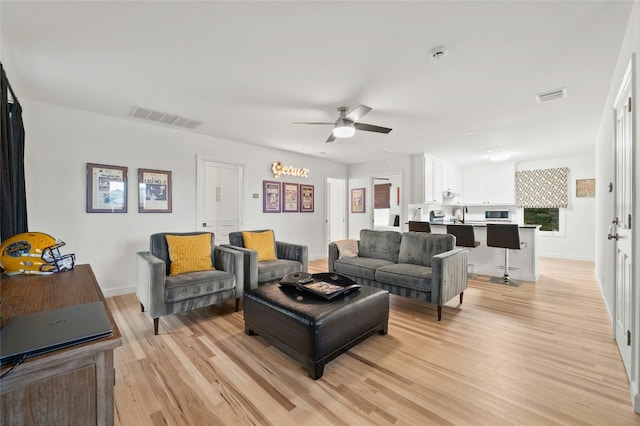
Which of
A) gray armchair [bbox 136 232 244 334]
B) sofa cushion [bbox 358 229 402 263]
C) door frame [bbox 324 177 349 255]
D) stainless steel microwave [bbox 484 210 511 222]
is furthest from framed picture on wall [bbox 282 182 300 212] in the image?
stainless steel microwave [bbox 484 210 511 222]

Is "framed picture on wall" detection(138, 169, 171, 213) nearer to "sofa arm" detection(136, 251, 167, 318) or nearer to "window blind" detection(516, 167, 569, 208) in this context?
"sofa arm" detection(136, 251, 167, 318)

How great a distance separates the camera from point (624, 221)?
212cm

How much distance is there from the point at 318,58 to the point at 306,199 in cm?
417

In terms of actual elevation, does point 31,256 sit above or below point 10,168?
below

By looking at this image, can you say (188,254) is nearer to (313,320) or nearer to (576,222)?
(313,320)

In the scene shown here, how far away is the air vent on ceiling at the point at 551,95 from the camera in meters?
2.97

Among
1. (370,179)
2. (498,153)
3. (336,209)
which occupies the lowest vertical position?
(336,209)

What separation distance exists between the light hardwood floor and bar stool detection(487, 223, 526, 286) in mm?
1315

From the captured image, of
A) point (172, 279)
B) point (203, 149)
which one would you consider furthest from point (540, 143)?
point (172, 279)

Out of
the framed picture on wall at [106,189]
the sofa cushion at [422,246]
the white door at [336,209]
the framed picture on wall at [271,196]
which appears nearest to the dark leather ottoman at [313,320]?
the sofa cushion at [422,246]

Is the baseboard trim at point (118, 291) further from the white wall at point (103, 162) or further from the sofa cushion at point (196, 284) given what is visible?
the sofa cushion at point (196, 284)

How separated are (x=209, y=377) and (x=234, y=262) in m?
1.44

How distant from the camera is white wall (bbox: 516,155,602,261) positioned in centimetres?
633

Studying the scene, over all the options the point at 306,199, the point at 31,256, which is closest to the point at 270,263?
the point at 31,256
